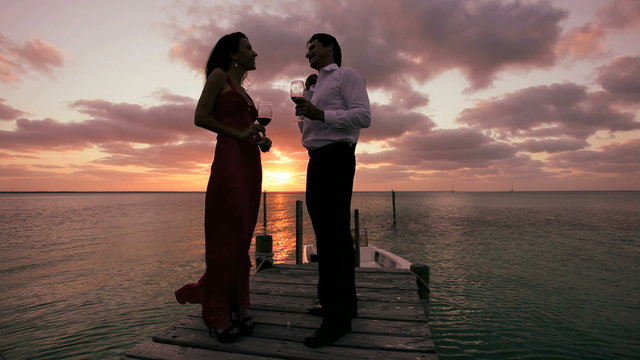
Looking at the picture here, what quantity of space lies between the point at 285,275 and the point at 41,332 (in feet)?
27.7

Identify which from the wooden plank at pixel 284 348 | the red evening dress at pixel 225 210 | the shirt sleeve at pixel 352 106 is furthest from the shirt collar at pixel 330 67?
the wooden plank at pixel 284 348

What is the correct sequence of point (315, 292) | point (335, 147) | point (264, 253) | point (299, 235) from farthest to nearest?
point (299, 235) < point (264, 253) < point (315, 292) < point (335, 147)

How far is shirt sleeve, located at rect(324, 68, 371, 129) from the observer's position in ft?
8.84

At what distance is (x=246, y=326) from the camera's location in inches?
118

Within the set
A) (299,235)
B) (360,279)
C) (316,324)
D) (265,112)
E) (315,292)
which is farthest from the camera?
(299,235)

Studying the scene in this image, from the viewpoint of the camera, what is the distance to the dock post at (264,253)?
228 inches

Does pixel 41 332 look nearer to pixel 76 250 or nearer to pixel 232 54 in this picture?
pixel 232 54

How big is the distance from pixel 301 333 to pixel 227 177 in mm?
1551

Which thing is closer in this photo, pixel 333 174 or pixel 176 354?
pixel 176 354

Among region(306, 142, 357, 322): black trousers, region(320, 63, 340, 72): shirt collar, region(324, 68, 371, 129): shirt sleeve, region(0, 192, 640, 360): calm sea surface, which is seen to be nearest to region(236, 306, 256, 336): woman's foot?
region(306, 142, 357, 322): black trousers

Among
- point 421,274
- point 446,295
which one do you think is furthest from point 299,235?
point 446,295

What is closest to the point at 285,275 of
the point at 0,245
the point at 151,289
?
the point at 151,289

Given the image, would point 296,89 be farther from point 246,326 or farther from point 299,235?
point 299,235

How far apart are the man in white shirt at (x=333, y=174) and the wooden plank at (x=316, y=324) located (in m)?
0.28
